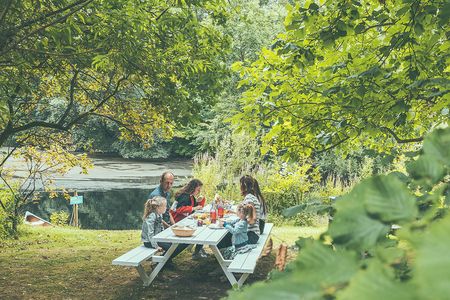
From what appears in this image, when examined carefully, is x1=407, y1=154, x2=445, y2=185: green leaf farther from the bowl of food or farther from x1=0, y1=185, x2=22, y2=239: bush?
x1=0, y1=185, x2=22, y2=239: bush

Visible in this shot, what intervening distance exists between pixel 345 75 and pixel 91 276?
4545mm

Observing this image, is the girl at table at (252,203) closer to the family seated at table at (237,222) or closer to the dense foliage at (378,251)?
the family seated at table at (237,222)

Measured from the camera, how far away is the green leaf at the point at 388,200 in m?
0.41

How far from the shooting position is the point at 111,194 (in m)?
20.4

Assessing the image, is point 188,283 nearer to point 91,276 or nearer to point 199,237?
point 199,237

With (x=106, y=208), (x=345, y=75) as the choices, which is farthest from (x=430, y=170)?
(x=106, y=208)

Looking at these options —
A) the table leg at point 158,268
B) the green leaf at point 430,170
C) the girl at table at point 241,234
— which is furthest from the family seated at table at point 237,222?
the green leaf at point 430,170

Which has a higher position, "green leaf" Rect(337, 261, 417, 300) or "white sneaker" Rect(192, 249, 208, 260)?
"green leaf" Rect(337, 261, 417, 300)

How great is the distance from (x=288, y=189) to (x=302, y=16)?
9.51m

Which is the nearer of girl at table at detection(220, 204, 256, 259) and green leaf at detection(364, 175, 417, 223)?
green leaf at detection(364, 175, 417, 223)

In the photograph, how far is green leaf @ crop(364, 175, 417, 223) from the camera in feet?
1.36

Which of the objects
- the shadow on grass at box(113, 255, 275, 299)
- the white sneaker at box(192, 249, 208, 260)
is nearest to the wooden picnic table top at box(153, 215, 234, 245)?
the shadow on grass at box(113, 255, 275, 299)

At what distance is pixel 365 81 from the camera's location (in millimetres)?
3619

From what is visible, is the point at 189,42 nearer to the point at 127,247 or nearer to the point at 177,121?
the point at 177,121
